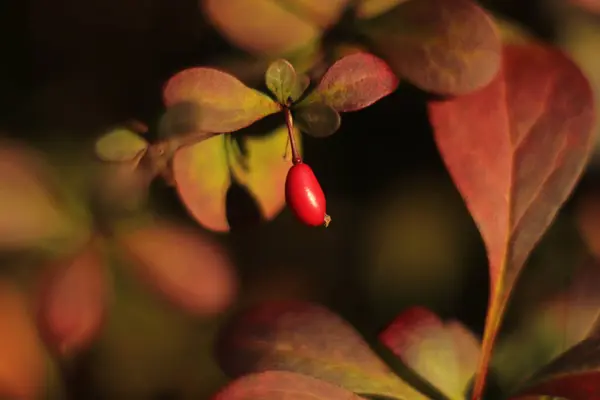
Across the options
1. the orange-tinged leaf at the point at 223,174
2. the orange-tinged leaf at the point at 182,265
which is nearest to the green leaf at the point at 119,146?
the orange-tinged leaf at the point at 223,174

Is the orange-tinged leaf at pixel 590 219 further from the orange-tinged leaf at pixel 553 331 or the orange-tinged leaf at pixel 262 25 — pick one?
the orange-tinged leaf at pixel 262 25

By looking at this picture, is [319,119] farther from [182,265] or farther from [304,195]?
[182,265]

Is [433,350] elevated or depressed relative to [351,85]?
depressed

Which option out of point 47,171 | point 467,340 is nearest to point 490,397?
point 467,340

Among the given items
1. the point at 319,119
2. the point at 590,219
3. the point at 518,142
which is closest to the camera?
the point at 319,119

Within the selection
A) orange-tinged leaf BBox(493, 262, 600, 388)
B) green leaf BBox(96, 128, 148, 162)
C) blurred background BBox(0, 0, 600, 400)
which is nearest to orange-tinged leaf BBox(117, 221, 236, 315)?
blurred background BBox(0, 0, 600, 400)

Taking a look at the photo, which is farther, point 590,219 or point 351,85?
point 590,219

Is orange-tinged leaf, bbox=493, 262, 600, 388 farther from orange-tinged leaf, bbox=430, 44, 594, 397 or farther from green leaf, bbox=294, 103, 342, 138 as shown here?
green leaf, bbox=294, 103, 342, 138

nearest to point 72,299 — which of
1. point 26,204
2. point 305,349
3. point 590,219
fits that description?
→ point 26,204
